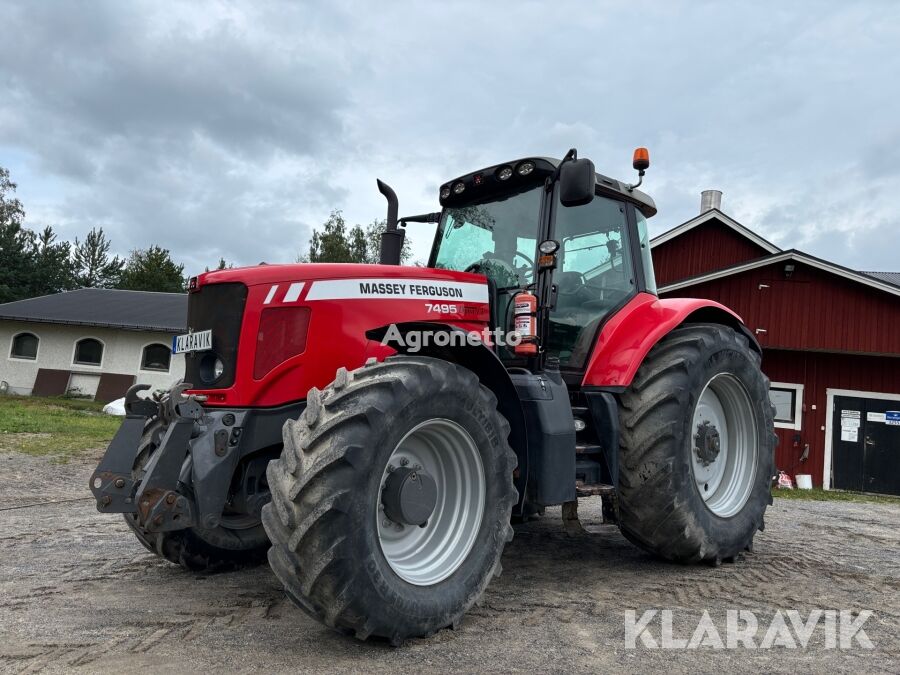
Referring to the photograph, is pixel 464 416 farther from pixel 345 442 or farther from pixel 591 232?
pixel 591 232

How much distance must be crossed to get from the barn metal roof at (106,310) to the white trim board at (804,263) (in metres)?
15.2

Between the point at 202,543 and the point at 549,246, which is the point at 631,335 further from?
the point at 202,543

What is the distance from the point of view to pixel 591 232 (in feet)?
15.7

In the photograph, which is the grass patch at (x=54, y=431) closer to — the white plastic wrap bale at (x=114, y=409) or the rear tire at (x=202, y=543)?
the white plastic wrap bale at (x=114, y=409)

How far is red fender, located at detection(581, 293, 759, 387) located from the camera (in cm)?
434

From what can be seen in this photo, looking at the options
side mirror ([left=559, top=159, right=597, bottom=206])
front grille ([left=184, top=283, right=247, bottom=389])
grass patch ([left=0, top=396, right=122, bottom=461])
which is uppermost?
side mirror ([left=559, top=159, right=597, bottom=206])

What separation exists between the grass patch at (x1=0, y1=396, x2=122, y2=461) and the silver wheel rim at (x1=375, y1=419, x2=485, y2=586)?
308 inches

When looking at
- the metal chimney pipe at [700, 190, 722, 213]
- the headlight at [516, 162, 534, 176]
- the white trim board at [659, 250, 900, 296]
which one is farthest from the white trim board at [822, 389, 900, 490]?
the headlight at [516, 162, 534, 176]

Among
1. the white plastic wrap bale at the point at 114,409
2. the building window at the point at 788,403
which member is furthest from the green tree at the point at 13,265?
the building window at the point at 788,403

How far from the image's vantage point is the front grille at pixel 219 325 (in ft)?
11.8

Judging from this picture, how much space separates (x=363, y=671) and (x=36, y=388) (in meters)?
25.0

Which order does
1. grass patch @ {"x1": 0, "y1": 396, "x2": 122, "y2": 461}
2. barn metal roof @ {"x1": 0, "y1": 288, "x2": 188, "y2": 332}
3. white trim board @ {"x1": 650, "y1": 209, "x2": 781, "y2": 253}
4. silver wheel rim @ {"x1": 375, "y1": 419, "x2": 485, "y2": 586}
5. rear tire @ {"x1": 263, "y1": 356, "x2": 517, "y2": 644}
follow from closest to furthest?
rear tire @ {"x1": 263, "y1": 356, "x2": 517, "y2": 644} < silver wheel rim @ {"x1": 375, "y1": 419, "x2": 485, "y2": 586} < grass patch @ {"x1": 0, "y1": 396, "x2": 122, "y2": 461} < white trim board @ {"x1": 650, "y1": 209, "x2": 781, "y2": 253} < barn metal roof @ {"x1": 0, "y1": 288, "x2": 188, "y2": 332}

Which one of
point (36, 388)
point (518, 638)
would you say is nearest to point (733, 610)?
point (518, 638)

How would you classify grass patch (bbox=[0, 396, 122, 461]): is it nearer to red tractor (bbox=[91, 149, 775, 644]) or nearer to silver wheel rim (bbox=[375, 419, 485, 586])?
red tractor (bbox=[91, 149, 775, 644])
